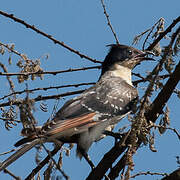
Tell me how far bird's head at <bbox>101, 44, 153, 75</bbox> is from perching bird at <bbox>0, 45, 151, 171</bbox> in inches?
13.6

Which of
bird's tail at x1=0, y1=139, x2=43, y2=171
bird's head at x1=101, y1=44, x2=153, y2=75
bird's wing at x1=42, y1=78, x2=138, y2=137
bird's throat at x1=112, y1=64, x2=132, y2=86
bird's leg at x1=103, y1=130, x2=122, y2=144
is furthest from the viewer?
bird's head at x1=101, y1=44, x2=153, y2=75

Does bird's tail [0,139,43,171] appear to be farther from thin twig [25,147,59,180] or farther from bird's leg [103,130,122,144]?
bird's leg [103,130,122,144]

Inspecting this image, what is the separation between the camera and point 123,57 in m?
6.21

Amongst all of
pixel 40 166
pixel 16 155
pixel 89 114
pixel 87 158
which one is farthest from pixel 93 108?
pixel 16 155

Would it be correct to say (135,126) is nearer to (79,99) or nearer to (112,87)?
(79,99)

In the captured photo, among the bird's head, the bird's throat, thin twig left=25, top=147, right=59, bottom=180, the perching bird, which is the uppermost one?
the bird's head

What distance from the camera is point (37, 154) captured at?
2498 mm

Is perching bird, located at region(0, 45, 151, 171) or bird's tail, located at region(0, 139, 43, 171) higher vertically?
perching bird, located at region(0, 45, 151, 171)

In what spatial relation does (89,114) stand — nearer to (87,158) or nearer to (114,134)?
(114,134)

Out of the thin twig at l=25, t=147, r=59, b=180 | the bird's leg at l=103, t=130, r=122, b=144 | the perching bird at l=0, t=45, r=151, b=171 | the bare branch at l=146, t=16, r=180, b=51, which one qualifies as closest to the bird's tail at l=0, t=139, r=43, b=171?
the perching bird at l=0, t=45, r=151, b=171

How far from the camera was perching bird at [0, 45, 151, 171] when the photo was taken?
13.3 feet

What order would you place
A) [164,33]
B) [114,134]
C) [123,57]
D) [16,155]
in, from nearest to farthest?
[16,155] → [164,33] → [114,134] → [123,57]

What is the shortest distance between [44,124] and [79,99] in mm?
907

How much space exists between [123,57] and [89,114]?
1.83 metres
